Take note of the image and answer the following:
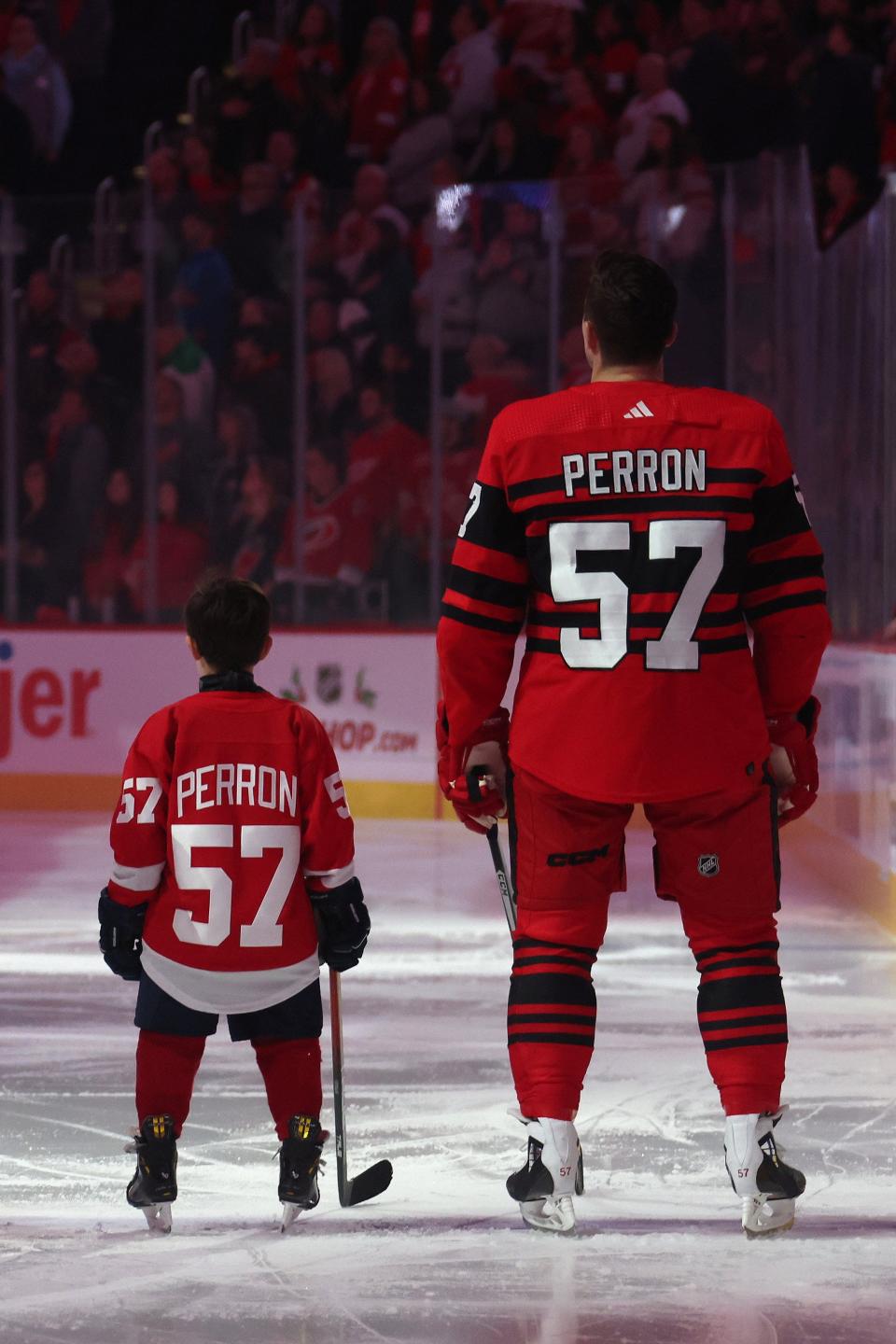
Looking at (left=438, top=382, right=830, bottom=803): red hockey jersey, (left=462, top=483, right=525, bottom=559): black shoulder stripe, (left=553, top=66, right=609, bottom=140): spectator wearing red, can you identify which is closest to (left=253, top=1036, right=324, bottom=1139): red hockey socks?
(left=438, top=382, right=830, bottom=803): red hockey jersey

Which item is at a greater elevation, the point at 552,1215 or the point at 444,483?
the point at 444,483

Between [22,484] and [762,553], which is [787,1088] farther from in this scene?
[22,484]

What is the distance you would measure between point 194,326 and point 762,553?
7.08m

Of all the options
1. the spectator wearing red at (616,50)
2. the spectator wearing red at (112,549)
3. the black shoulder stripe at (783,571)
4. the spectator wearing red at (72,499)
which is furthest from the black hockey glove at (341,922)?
the spectator wearing red at (616,50)

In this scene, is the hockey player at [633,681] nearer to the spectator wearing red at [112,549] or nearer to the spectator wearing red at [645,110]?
the spectator wearing red at [112,549]

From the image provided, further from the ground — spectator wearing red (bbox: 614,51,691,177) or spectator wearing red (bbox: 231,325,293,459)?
spectator wearing red (bbox: 614,51,691,177)

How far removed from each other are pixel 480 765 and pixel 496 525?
34 cm

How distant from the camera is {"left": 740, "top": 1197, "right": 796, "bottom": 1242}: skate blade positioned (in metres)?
2.68

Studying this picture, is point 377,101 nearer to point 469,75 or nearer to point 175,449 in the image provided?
point 469,75

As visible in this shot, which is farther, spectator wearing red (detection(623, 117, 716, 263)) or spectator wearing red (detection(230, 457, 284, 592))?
spectator wearing red (detection(230, 457, 284, 592))

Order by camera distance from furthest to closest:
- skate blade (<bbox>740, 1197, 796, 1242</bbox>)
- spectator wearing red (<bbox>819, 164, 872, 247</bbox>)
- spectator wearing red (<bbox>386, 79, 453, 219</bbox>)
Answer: spectator wearing red (<bbox>386, 79, 453, 219</bbox>) < spectator wearing red (<bbox>819, 164, 872, 247</bbox>) < skate blade (<bbox>740, 1197, 796, 1242</bbox>)

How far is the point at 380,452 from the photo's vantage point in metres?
9.19

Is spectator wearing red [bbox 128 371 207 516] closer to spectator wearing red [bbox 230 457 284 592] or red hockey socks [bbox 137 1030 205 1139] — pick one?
spectator wearing red [bbox 230 457 284 592]

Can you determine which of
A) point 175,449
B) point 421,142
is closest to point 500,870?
point 175,449
